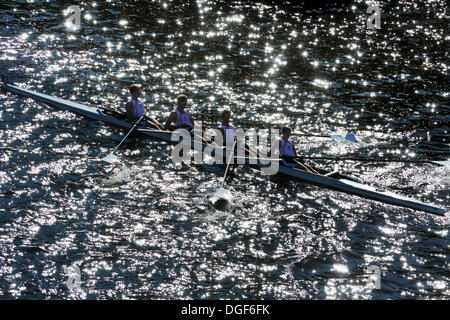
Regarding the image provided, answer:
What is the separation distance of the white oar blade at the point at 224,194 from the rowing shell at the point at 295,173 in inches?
108

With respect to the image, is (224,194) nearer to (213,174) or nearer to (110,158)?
(213,174)

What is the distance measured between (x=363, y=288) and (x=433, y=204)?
508 cm

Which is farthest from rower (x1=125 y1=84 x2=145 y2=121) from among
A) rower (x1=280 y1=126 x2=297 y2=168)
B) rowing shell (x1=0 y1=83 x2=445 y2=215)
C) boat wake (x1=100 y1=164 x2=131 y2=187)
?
rower (x1=280 y1=126 x2=297 y2=168)

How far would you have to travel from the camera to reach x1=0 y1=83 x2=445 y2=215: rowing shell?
47.2ft

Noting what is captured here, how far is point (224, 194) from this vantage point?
14102 millimetres

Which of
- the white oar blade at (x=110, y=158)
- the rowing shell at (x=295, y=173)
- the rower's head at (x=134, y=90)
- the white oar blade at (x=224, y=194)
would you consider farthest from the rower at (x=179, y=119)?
the white oar blade at (x=224, y=194)

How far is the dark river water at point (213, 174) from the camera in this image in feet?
36.6

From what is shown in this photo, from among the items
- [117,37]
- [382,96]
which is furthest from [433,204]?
[117,37]

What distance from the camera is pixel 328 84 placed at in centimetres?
2484

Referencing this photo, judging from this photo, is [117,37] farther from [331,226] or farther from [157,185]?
[331,226]

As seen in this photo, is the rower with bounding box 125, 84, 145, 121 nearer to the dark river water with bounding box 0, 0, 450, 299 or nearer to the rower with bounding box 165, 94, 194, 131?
the dark river water with bounding box 0, 0, 450, 299

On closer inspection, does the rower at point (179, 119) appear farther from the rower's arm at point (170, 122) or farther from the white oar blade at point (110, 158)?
the white oar blade at point (110, 158)

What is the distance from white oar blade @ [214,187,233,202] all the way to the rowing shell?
2755mm

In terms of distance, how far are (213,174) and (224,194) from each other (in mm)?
2060
